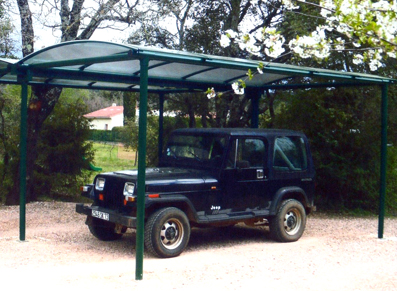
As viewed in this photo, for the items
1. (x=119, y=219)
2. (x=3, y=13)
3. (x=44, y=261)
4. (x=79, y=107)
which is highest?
(x=3, y=13)

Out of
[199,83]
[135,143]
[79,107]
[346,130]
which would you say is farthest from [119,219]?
[135,143]

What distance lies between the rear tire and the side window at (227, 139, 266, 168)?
2.10 meters

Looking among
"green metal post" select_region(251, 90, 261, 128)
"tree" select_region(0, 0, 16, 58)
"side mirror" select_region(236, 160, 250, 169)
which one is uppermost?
"tree" select_region(0, 0, 16, 58)

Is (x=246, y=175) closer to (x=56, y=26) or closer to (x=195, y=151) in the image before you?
(x=195, y=151)

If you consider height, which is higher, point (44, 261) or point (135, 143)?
point (135, 143)

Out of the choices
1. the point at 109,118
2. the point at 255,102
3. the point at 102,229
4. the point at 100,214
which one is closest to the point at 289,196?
the point at 102,229

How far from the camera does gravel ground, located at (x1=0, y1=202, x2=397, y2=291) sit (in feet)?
22.4

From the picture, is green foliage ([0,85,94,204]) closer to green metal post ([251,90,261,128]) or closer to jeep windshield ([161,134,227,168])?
green metal post ([251,90,261,128])

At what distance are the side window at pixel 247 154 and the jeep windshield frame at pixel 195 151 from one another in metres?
0.17

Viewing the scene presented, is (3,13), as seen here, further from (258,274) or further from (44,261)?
(258,274)

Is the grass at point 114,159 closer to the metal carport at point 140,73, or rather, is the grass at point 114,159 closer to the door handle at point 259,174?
the metal carport at point 140,73

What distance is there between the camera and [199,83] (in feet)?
38.1

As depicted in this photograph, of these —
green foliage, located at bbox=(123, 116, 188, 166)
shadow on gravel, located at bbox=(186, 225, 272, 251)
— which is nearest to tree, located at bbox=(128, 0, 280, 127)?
green foliage, located at bbox=(123, 116, 188, 166)

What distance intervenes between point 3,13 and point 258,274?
9648mm
